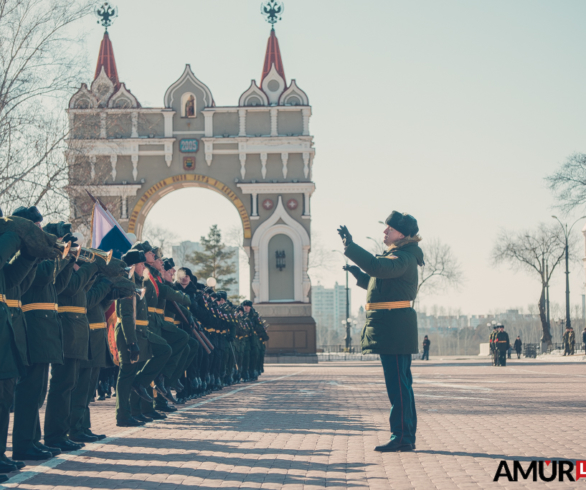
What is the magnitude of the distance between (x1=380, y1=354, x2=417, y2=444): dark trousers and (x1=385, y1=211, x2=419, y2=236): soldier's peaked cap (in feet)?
3.87

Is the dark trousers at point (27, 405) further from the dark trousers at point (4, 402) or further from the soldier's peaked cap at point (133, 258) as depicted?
the soldier's peaked cap at point (133, 258)

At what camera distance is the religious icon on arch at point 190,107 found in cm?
5081

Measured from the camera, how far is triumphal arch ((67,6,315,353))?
4897 cm

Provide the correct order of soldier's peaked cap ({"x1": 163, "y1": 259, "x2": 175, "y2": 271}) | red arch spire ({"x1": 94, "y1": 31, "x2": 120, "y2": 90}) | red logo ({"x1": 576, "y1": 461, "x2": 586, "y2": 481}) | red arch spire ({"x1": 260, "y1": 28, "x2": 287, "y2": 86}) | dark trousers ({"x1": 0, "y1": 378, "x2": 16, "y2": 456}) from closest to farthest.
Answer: red logo ({"x1": 576, "y1": 461, "x2": 586, "y2": 481})
dark trousers ({"x1": 0, "y1": 378, "x2": 16, "y2": 456})
soldier's peaked cap ({"x1": 163, "y1": 259, "x2": 175, "y2": 271})
red arch spire ({"x1": 260, "y1": 28, "x2": 287, "y2": 86})
red arch spire ({"x1": 94, "y1": 31, "x2": 120, "y2": 90})

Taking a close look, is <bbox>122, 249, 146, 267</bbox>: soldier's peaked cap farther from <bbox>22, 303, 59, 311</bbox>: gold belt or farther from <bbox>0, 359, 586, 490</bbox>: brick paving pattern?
<bbox>22, 303, 59, 311</bbox>: gold belt

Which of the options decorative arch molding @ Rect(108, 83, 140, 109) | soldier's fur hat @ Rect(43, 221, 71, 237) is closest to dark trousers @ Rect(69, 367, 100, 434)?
soldier's fur hat @ Rect(43, 221, 71, 237)

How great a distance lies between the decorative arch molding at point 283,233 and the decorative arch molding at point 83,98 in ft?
56.4

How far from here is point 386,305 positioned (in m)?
8.53

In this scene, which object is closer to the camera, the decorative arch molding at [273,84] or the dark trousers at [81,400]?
the dark trousers at [81,400]

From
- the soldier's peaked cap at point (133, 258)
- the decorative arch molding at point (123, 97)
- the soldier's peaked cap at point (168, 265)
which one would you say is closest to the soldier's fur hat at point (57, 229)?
the soldier's peaked cap at point (133, 258)

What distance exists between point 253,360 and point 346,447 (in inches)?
641

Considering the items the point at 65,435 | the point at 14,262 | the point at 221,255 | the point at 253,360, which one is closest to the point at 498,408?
the point at 65,435

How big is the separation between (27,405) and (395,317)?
11.0 ft

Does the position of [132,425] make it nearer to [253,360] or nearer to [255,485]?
[255,485]
